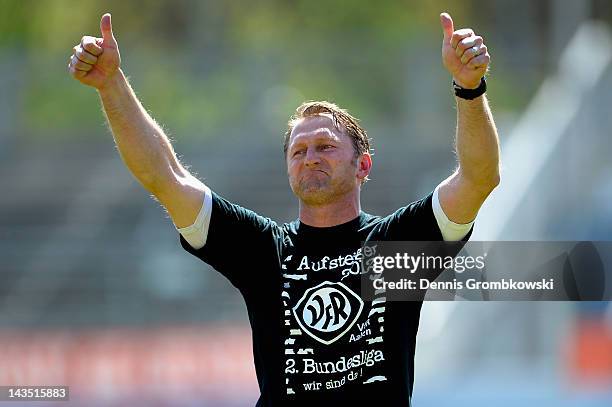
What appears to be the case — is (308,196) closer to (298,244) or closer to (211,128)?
(298,244)

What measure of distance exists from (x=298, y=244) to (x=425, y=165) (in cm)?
1278

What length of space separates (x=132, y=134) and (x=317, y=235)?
2.80ft

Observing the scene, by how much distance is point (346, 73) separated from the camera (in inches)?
777

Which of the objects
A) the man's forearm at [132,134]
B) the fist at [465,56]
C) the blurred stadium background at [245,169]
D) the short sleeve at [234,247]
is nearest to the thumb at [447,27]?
the fist at [465,56]

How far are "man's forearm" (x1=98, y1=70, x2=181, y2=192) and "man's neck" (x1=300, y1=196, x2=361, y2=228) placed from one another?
1.99 feet

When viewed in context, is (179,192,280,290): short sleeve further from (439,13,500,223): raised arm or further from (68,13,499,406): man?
(439,13,500,223): raised arm

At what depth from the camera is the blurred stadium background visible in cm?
1142

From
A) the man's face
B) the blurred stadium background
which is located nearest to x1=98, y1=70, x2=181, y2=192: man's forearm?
the man's face

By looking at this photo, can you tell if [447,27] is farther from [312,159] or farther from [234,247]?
[234,247]

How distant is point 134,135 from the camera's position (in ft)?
15.3

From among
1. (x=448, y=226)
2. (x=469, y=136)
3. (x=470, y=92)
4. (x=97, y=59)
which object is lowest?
(x=448, y=226)

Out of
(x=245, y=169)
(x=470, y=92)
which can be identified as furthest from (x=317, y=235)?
(x=245, y=169)

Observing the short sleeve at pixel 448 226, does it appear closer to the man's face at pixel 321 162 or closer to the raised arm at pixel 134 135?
the man's face at pixel 321 162

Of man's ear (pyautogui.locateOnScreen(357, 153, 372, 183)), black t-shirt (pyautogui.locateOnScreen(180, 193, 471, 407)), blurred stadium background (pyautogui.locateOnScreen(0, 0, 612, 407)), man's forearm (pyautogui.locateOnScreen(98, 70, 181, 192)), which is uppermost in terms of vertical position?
blurred stadium background (pyautogui.locateOnScreen(0, 0, 612, 407))
